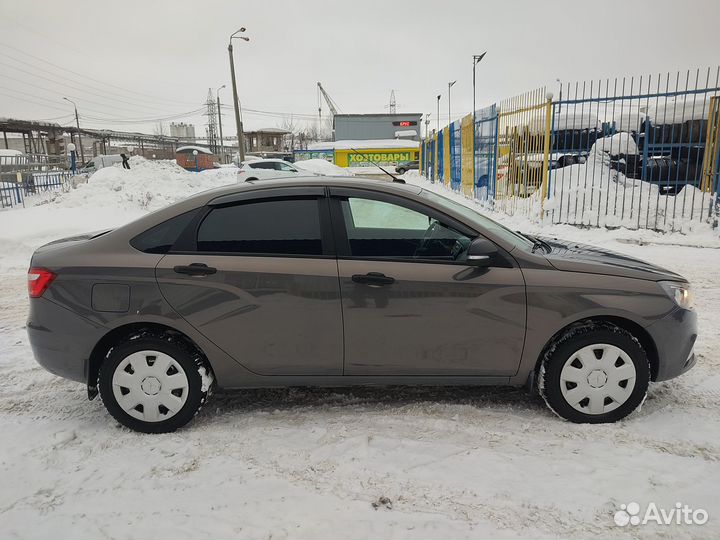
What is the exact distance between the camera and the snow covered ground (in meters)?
2.50

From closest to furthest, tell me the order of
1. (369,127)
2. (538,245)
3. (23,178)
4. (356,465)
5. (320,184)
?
1. (356,465)
2. (320,184)
3. (538,245)
4. (23,178)
5. (369,127)

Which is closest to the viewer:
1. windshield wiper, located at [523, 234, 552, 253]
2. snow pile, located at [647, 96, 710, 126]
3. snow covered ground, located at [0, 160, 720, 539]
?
snow covered ground, located at [0, 160, 720, 539]

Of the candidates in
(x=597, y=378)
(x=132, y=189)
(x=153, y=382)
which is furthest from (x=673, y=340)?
(x=132, y=189)

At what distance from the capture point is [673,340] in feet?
10.8

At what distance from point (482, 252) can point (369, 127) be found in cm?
5758

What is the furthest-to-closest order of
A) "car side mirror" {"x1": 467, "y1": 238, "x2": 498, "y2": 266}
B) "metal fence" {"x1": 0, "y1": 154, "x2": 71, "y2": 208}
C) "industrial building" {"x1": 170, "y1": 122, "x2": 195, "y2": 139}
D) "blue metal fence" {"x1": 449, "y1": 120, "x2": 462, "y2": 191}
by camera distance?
1. "industrial building" {"x1": 170, "y1": 122, "x2": 195, "y2": 139}
2. "blue metal fence" {"x1": 449, "y1": 120, "x2": 462, "y2": 191}
3. "metal fence" {"x1": 0, "y1": 154, "x2": 71, "y2": 208}
4. "car side mirror" {"x1": 467, "y1": 238, "x2": 498, "y2": 266}

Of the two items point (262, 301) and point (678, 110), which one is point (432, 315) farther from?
point (678, 110)

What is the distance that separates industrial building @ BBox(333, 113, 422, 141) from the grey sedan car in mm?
55985

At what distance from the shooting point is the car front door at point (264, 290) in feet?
10.6

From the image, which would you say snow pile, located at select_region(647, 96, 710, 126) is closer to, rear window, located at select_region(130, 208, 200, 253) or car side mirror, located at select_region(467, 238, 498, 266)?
car side mirror, located at select_region(467, 238, 498, 266)

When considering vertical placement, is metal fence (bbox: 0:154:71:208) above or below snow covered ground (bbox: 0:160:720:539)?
above

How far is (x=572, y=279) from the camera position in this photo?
3244 mm

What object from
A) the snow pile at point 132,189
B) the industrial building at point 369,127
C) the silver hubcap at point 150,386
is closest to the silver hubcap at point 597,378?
the silver hubcap at point 150,386

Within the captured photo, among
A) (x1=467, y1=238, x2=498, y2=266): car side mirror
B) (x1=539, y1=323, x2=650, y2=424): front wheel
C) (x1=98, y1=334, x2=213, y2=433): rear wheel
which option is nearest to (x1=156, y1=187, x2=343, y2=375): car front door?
(x1=98, y1=334, x2=213, y2=433): rear wheel
